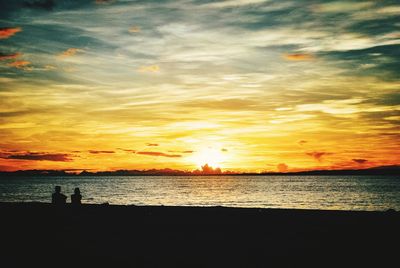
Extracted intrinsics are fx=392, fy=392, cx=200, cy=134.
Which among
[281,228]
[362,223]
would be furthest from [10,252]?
[362,223]

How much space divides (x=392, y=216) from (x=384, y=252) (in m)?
6.67

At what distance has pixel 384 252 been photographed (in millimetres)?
10422

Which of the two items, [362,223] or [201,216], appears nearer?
[362,223]

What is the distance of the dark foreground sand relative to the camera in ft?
32.0

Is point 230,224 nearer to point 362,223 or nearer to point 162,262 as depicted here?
point 362,223

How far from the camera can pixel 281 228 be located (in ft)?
47.0

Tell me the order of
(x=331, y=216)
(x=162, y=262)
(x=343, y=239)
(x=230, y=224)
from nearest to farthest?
(x=162, y=262)
(x=343, y=239)
(x=230, y=224)
(x=331, y=216)

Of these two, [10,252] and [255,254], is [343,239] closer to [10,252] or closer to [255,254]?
[255,254]

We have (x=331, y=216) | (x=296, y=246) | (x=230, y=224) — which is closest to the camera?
(x=296, y=246)

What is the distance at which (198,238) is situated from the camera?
1277cm

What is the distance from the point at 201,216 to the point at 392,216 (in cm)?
802

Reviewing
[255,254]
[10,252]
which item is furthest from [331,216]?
[10,252]

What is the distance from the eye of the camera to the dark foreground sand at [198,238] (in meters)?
9.77

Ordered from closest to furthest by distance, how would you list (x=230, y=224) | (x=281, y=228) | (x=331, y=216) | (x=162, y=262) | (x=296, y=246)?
(x=162, y=262), (x=296, y=246), (x=281, y=228), (x=230, y=224), (x=331, y=216)
